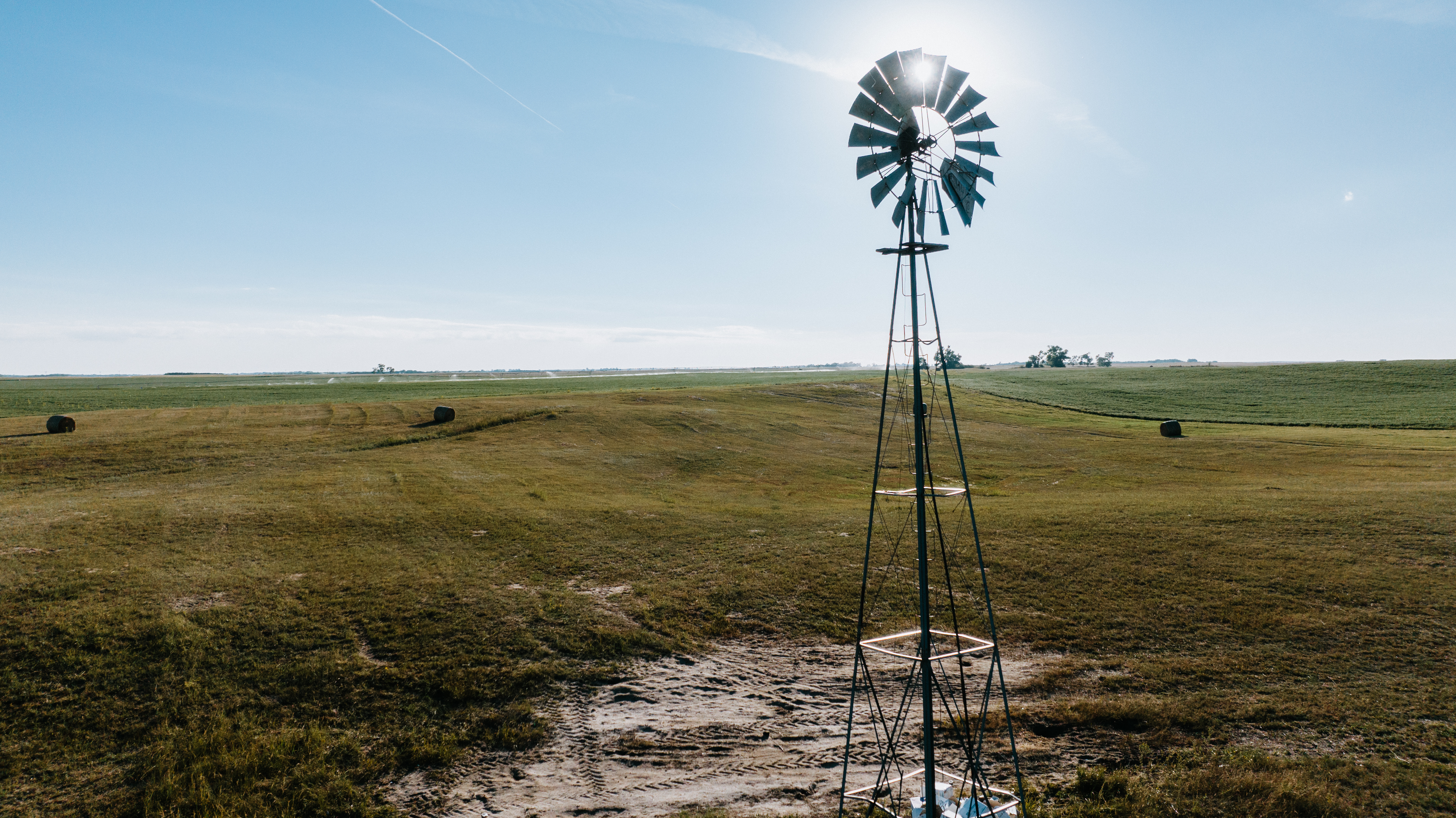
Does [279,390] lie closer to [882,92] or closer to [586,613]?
[586,613]

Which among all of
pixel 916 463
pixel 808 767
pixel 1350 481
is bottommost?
pixel 808 767

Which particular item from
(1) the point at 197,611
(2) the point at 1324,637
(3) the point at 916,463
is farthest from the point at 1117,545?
(1) the point at 197,611

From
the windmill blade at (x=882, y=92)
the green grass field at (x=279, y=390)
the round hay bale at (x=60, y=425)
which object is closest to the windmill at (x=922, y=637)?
the windmill blade at (x=882, y=92)

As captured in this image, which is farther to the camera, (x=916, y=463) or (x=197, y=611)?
(x=197, y=611)

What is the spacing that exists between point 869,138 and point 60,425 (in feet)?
150

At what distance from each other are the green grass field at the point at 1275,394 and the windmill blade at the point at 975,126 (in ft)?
193

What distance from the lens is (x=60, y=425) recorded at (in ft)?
114

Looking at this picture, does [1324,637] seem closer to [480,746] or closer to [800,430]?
[480,746]

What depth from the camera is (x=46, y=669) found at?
37.3 ft

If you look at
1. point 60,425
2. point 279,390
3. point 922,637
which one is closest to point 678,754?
point 922,637

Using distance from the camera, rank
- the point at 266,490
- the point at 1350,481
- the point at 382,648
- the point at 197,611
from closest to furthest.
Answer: the point at 382,648
the point at 197,611
the point at 266,490
the point at 1350,481

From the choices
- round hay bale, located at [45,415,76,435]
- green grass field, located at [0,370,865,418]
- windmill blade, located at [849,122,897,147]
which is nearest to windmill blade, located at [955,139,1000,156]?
windmill blade, located at [849,122,897,147]

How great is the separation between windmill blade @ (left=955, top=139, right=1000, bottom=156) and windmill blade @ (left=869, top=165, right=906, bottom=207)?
1.81 ft

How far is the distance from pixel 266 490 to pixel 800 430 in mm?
30579
